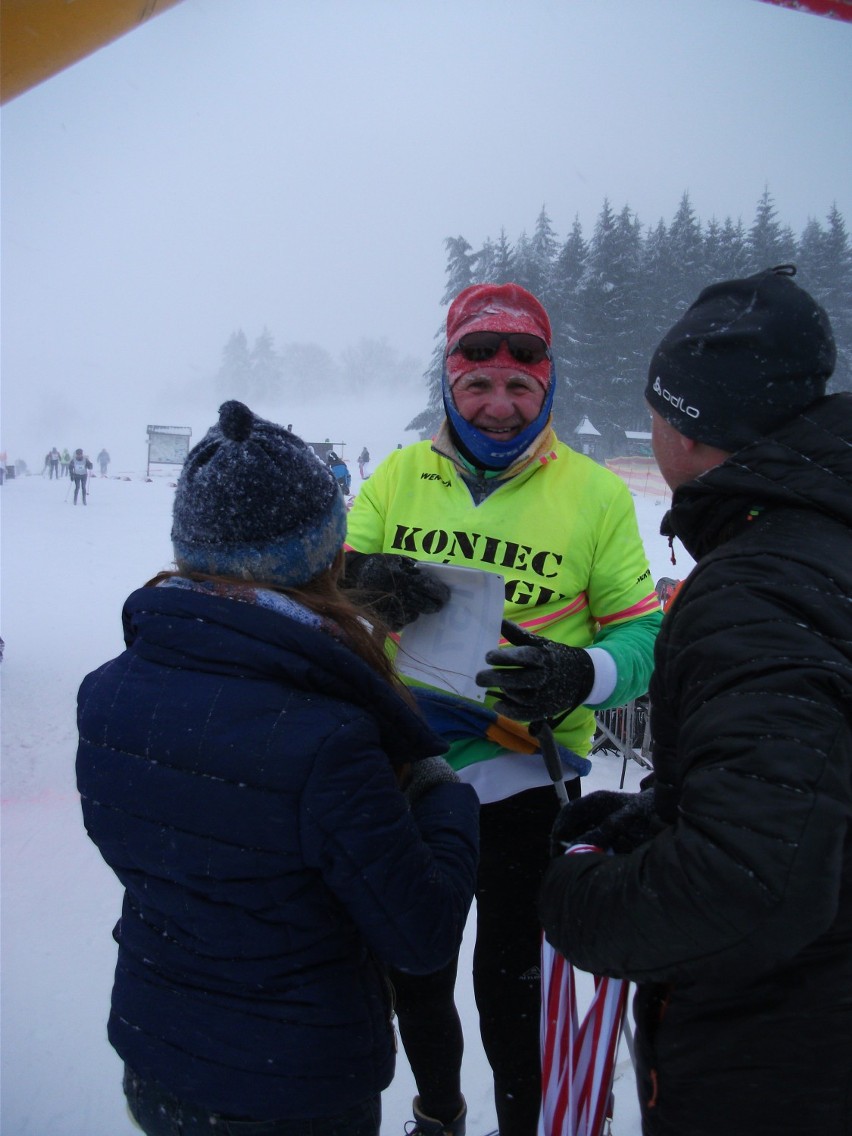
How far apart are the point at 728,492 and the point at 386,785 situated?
66cm

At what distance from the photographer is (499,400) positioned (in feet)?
6.31

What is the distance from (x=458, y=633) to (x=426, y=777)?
1.33ft

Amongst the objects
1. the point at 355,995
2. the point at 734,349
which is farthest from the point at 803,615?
the point at 355,995

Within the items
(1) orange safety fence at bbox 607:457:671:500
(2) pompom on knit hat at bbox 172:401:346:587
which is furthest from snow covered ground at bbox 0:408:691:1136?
(1) orange safety fence at bbox 607:457:671:500

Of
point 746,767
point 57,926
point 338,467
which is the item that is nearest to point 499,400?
point 746,767

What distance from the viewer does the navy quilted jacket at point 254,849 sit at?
3.50 ft

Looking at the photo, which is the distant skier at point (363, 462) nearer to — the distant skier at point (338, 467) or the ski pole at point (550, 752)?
the distant skier at point (338, 467)

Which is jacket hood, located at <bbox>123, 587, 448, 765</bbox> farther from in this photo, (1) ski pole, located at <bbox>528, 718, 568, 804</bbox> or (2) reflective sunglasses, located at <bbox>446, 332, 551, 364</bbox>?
(2) reflective sunglasses, located at <bbox>446, 332, 551, 364</bbox>

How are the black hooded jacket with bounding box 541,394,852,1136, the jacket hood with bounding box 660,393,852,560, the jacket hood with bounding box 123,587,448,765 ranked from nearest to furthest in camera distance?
the black hooded jacket with bounding box 541,394,852,1136 < the jacket hood with bounding box 660,393,852,560 < the jacket hood with bounding box 123,587,448,765

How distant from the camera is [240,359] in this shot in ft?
237

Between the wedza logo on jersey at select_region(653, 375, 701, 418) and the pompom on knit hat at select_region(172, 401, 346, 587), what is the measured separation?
1.91ft

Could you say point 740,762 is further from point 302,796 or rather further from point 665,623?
point 302,796

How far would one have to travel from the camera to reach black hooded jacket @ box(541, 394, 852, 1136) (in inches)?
34.5

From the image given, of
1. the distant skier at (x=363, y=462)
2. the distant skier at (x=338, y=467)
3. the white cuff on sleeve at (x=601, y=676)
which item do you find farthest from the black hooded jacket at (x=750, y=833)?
the distant skier at (x=363, y=462)
